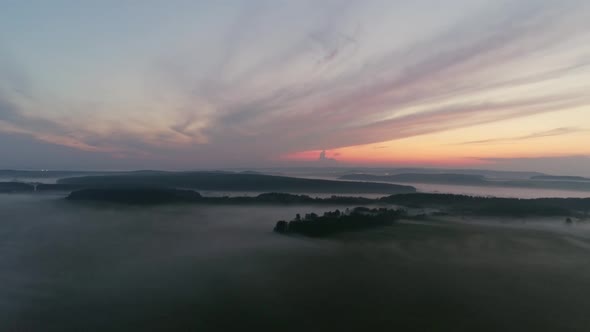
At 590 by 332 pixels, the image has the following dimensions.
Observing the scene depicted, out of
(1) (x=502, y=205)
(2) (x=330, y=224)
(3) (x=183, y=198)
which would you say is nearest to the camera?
(2) (x=330, y=224)

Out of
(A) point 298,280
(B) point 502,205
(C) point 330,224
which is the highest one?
(B) point 502,205

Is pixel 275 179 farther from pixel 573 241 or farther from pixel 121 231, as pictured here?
pixel 573 241

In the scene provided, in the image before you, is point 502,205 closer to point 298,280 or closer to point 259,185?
point 298,280

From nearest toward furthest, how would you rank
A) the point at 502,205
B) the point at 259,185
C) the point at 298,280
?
1. the point at 298,280
2. the point at 502,205
3. the point at 259,185

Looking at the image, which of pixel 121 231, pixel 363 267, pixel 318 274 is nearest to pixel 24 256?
pixel 121 231

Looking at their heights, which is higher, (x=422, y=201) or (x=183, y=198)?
(x=422, y=201)

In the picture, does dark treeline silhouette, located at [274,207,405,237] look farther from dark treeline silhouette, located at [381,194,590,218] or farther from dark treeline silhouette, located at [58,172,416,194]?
dark treeline silhouette, located at [58,172,416,194]

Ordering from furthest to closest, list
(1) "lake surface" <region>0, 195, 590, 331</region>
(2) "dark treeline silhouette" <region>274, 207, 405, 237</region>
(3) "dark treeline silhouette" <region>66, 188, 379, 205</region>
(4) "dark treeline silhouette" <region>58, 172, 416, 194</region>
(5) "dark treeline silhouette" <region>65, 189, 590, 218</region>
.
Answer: (4) "dark treeline silhouette" <region>58, 172, 416, 194</region> < (3) "dark treeline silhouette" <region>66, 188, 379, 205</region> < (5) "dark treeline silhouette" <region>65, 189, 590, 218</region> < (2) "dark treeline silhouette" <region>274, 207, 405, 237</region> < (1) "lake surface" <region>0, 195, 590, 331</region>

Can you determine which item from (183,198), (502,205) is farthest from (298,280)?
(183,198)

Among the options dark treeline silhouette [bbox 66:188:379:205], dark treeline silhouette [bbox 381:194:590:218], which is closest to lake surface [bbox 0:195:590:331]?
A: dark treeline silhouette [bbox 381:194:590:218]
